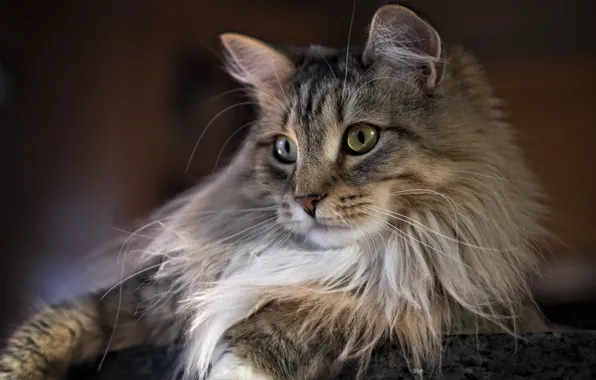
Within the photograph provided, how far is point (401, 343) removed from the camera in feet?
3.28

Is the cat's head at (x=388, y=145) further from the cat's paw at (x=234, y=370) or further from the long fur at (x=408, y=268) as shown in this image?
the cat's paw at (x=234, y=370)

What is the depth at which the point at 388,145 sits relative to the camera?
45.0 inches

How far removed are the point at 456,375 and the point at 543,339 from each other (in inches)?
5.2

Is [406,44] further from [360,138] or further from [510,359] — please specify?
[510,359]

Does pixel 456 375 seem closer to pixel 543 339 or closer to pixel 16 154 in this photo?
pixel 543 339

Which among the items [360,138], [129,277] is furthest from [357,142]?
[129,277]

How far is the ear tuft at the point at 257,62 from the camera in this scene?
4.54 feet

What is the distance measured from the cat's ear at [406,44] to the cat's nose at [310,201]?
290 mm

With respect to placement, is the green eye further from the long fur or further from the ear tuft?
the ear tuft

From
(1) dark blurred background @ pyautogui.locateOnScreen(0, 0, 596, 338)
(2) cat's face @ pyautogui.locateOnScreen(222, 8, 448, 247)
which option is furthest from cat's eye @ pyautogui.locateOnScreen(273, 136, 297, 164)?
(1) dark blurred background @ pyautogui.locateOnScreen(0, 0, 596, 338)

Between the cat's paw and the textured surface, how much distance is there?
0.44 ft

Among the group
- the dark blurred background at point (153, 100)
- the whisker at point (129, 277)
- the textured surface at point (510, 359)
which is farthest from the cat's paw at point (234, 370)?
the dark blurred background at point (153, 100)

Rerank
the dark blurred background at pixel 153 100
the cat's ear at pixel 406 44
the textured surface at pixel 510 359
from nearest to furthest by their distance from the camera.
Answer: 1. the textured surface at pixel 510 359
2. the cat's ear at pixel 406 44
3. the dark blurred background at pixel 153 100

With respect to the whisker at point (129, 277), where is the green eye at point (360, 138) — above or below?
above
